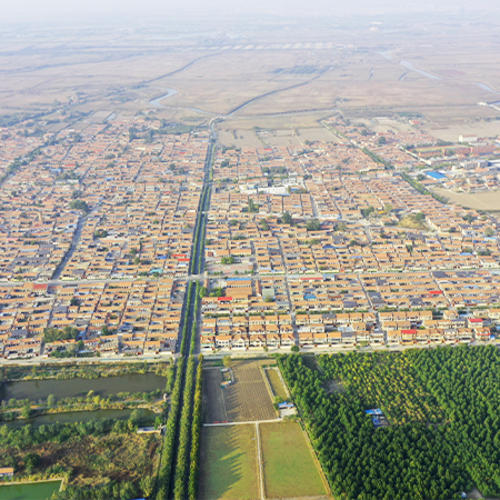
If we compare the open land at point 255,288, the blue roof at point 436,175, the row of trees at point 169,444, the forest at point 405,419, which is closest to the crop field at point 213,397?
the open land at point 255,288

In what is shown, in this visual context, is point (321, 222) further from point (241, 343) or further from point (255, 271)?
point (241, 343)

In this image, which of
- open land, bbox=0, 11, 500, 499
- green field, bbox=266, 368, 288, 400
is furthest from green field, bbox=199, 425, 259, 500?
green field, bbox=266, 368, 288, 400

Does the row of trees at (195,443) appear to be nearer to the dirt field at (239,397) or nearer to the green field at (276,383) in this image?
the dirt field at (239,397)

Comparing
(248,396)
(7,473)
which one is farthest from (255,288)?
(7,473)

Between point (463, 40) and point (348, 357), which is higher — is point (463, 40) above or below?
above

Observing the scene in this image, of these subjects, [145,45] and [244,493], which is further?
[145,45]

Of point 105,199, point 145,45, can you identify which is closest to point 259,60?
point 145,45
